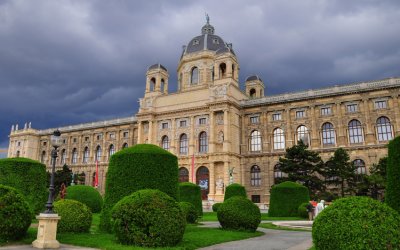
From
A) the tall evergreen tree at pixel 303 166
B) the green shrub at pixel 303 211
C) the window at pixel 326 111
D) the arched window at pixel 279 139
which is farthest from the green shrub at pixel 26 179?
the window at pixel 326 111

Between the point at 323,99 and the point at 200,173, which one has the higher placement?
the point at 323,99

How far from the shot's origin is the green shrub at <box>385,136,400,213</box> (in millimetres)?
10250

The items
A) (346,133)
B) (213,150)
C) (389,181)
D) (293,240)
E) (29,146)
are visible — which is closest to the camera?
(389,181)

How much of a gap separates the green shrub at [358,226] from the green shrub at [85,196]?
2111 centimetres

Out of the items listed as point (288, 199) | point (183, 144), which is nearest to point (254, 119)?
point (183, 144)

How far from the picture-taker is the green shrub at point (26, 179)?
62.8 ft

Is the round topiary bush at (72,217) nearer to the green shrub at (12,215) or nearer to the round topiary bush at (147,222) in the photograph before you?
the green shrub at (12,215)

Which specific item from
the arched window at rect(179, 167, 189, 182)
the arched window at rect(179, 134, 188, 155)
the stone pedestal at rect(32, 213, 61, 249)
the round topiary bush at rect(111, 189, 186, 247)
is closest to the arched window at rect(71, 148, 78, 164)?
the arched window at rect(179, 134, 188, 155)

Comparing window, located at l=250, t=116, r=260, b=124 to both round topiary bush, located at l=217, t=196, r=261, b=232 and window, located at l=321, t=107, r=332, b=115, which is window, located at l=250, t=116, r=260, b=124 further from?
round topiary bush, located at l=217, t=196, r=261, b=232

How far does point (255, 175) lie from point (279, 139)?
6361 mm

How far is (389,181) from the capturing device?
1074cm

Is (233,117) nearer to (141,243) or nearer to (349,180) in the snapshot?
(349,180)

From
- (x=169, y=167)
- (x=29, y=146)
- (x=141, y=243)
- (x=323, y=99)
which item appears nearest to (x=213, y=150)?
(x=323, y=99)

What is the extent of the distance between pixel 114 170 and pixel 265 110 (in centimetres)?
4027
